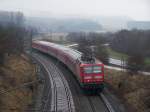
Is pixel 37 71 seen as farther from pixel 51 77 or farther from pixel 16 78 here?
pixel 16 78

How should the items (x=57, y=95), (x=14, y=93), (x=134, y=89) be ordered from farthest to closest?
(x=134, y=89), (x=57, y=95), (x=14, y=93)

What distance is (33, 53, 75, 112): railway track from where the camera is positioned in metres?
20.7

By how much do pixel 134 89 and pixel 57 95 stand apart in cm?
724

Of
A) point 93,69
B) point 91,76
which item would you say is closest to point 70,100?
point 91,76

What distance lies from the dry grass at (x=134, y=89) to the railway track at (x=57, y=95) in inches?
189

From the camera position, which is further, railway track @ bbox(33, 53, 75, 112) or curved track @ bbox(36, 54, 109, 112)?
curved track @ bbox(36, 54, 109, 112)

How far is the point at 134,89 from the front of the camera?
26.0m

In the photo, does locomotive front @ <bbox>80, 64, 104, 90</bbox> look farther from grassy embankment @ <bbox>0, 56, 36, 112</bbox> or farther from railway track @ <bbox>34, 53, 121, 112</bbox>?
grassy embankment @ <bbox>0, 56, 36, 112</bbox>

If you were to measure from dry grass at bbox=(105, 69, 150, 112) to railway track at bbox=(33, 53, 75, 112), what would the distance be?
4.81 metres

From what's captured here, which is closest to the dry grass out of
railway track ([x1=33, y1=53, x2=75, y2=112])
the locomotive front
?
the locomotive front

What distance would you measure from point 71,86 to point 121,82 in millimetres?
5292

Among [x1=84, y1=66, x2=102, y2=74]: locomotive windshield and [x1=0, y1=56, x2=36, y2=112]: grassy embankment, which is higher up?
[x1=84, y1=66, x2=102, y2=74]: locomotive windshield

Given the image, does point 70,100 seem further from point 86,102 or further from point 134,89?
point 134,89

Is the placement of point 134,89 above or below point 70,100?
above
